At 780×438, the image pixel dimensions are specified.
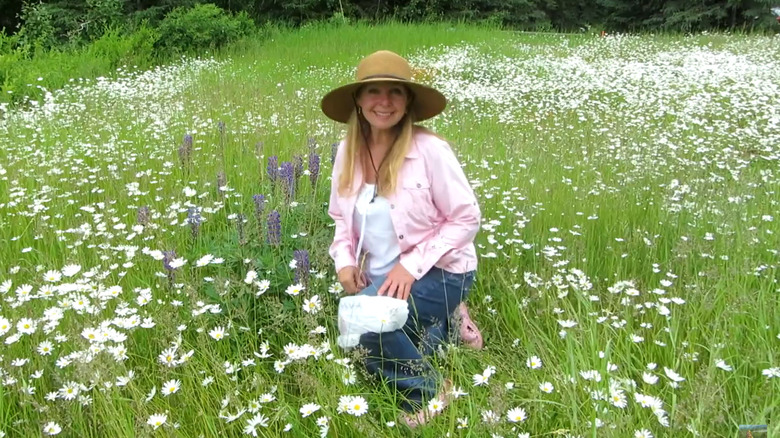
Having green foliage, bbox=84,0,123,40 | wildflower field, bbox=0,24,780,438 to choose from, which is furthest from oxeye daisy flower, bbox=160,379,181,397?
green foliage, bbox=84,0,123,40

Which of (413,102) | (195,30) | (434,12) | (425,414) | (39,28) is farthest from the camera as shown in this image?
(434,12)

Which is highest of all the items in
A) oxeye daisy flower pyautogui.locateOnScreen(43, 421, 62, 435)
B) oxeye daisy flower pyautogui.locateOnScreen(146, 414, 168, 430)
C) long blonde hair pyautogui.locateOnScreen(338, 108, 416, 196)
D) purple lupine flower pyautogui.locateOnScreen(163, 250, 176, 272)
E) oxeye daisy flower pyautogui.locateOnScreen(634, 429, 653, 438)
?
long blonde hair pyautogui.locateOnScreen(338, 108, 416, 196)

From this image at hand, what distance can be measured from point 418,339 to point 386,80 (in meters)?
1.06

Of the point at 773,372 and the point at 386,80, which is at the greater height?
the point at 386,80

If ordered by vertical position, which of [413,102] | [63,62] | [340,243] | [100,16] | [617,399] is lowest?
[63,62]

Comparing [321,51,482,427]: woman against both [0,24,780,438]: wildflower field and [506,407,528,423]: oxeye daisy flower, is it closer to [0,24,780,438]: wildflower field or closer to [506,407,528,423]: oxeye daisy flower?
[0,24,780,438]: wildflower field

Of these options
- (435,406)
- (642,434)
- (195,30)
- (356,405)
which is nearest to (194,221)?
(356,405)

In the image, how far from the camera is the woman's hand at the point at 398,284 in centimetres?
231

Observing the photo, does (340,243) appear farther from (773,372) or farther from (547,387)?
(773,372)

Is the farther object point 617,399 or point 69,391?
point 69,391

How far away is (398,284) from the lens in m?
2.34

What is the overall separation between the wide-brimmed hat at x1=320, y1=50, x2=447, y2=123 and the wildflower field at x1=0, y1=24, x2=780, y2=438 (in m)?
0.60

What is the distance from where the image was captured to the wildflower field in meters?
1.98

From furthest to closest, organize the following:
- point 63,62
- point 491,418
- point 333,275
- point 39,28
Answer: point 39,28
point 63,62
point 333,275
point 491,418
